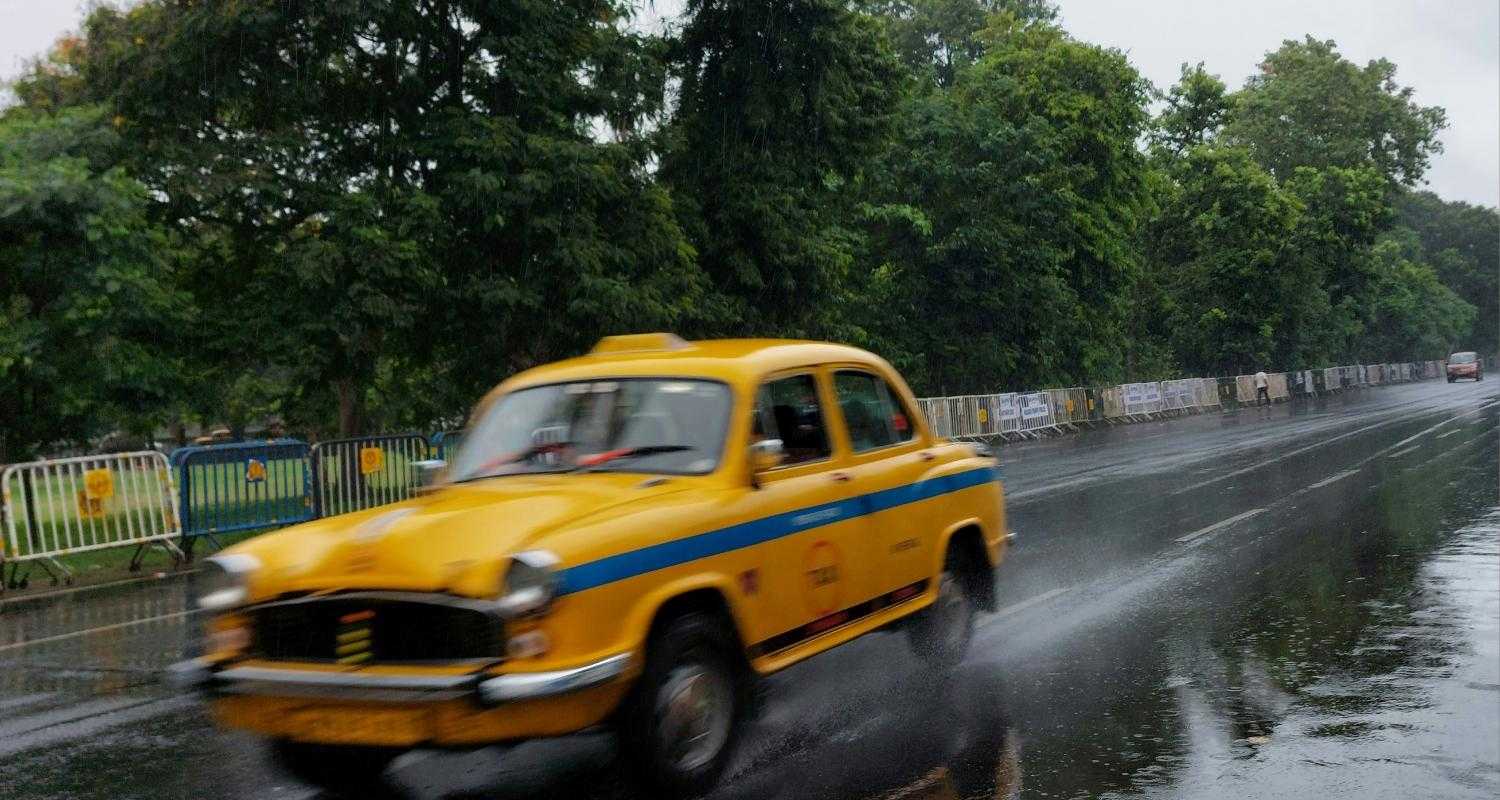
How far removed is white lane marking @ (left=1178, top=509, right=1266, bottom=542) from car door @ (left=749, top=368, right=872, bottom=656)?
751cm

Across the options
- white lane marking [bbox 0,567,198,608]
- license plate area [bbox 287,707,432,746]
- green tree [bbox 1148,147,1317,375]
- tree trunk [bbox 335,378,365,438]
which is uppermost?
green tree [bbox 1148,147,1317,375]

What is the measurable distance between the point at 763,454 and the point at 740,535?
0.45m

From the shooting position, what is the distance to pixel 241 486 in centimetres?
1631

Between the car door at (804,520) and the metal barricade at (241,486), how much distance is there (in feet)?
35.8

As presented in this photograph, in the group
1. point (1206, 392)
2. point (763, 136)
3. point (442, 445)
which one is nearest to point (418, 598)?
point (442, 445)

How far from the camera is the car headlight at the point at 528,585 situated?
4938mm

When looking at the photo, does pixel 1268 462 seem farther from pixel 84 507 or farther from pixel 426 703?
pixel 426 703

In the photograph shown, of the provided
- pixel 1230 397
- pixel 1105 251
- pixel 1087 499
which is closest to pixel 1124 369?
pixel 1230 397

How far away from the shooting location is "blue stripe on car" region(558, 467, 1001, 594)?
5141 millimetres

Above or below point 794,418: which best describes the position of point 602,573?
Result: below

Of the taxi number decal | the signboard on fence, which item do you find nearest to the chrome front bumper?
the taxi number decal

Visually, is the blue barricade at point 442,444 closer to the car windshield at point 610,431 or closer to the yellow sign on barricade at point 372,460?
the yellow sign on barricade at point 372,460

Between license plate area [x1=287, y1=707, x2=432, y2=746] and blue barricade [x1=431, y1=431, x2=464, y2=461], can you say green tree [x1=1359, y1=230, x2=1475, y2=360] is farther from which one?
license plate area [x1=287, y1=707, x2=432, y2=746]

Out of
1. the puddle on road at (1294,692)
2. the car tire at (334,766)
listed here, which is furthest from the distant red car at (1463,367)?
the car tire at (334,766)
